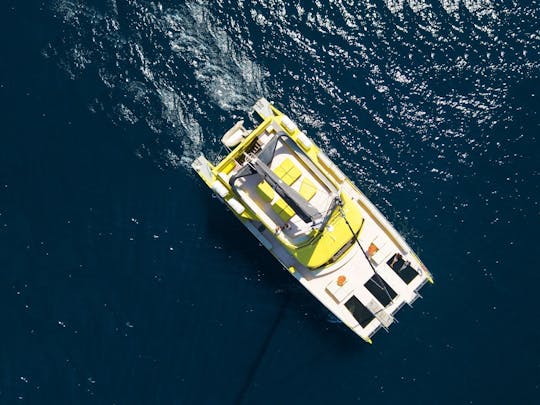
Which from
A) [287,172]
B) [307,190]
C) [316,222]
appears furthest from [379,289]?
[287,172]

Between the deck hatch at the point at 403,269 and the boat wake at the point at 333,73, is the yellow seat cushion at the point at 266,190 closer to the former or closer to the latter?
the boat wake at the point at 333,73

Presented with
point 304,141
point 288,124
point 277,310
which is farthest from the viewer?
point 277,310

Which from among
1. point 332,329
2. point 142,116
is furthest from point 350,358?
point 142,116

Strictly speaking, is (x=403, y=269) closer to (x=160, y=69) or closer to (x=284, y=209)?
(x=284, y=209)

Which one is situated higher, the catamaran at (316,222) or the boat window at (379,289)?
the catamaran at (316,222)

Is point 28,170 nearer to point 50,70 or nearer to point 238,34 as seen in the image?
point 50,70

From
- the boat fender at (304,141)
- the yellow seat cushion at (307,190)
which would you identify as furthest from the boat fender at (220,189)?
the boat fender at (304,141)
